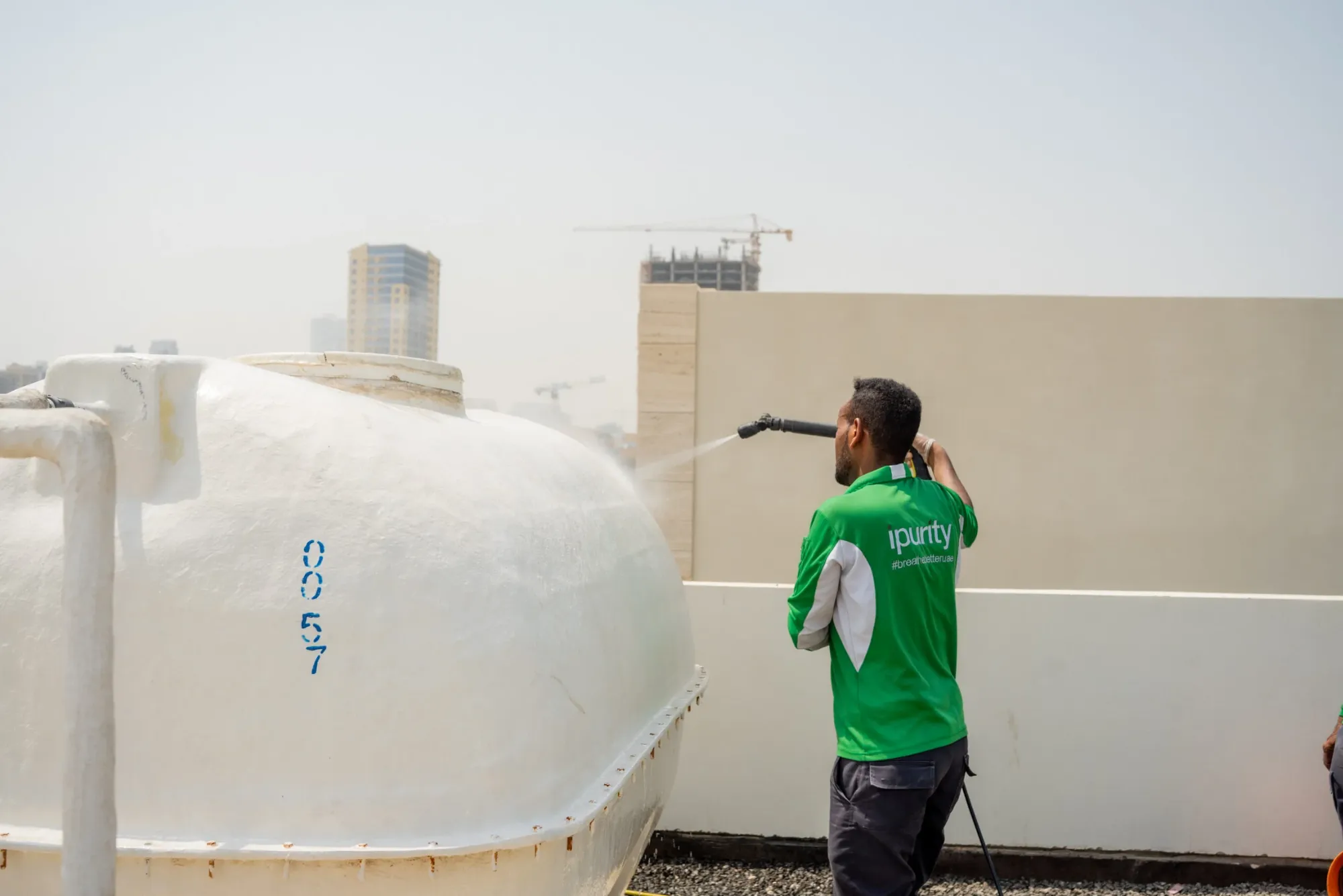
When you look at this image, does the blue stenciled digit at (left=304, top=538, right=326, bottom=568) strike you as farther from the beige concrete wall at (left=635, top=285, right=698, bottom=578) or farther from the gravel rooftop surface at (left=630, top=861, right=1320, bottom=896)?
the beige concrete wall at (left=635, top=285, right=698, bottom=578)

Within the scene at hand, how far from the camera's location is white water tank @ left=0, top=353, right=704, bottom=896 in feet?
7.96

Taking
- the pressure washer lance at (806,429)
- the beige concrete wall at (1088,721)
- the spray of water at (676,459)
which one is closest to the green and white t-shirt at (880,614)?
the pressure washer lance at (806,429)

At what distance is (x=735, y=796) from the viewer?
229 inches

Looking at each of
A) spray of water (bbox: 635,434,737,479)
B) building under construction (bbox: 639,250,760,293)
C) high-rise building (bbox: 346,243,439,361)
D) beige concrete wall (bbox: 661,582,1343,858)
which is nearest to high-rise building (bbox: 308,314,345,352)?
high-rise building (bbox: 346,243,439,361)

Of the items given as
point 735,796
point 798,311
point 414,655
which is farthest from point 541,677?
point 798,311

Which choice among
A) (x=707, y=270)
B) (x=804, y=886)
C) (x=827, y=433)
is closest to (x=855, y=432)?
(x=827, y=433)

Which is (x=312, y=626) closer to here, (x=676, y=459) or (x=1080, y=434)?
(x=676, y=459)

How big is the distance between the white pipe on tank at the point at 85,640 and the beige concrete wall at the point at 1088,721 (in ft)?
12.8

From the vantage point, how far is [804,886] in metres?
5.40

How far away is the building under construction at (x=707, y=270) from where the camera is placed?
36344 millimetres

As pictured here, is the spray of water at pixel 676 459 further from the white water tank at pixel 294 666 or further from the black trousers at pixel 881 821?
the white water tank at pixel 294 666

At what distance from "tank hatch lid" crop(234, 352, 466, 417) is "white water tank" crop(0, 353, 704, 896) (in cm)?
42

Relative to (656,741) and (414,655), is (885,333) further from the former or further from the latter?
(414,655)

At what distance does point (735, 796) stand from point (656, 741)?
2639 mm
